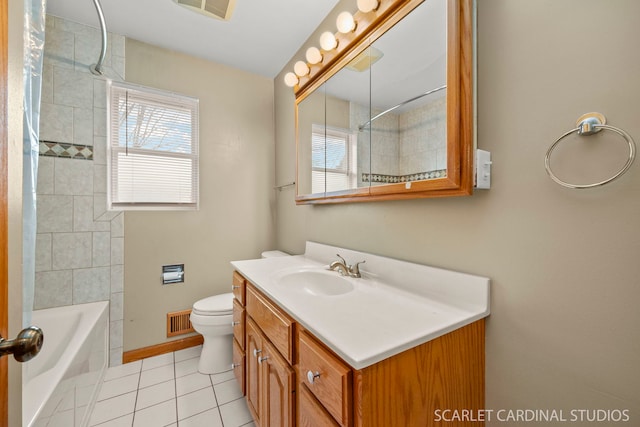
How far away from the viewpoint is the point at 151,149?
198 centimetres

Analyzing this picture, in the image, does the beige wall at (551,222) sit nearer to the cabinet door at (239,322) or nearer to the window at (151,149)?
the cabinet door at (239,322)

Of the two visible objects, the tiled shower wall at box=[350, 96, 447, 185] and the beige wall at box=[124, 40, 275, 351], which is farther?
the beige wall at box=[124, 40, 275, 351]

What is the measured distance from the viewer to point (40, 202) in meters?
1.64

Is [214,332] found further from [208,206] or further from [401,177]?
[401,177]

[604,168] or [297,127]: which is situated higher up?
[297,127]

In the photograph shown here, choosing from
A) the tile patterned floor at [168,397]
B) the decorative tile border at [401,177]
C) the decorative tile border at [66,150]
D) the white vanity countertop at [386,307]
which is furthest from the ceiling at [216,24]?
the tile patterned floor at [168,397]

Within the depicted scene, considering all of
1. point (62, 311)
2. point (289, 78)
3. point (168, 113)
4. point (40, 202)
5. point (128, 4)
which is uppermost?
point (128, 4)

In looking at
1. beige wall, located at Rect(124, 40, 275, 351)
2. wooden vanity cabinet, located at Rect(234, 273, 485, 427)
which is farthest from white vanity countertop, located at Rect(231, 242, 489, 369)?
beige wall, located at Rect(124, 40, 275, 351)

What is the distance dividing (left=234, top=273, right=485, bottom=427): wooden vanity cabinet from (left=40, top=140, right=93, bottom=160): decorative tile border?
1768 millimetres

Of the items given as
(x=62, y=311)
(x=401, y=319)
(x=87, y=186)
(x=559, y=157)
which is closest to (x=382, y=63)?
(x=559, y=157)

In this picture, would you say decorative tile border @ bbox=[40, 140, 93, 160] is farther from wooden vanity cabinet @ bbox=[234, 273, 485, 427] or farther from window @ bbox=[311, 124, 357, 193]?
wooden vanity cabinet @ bbox=[234, 273, 485, 427]

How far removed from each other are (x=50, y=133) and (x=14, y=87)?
166 cm

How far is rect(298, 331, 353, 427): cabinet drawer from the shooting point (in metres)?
0.62

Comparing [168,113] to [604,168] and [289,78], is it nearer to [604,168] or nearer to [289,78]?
[289,78]
